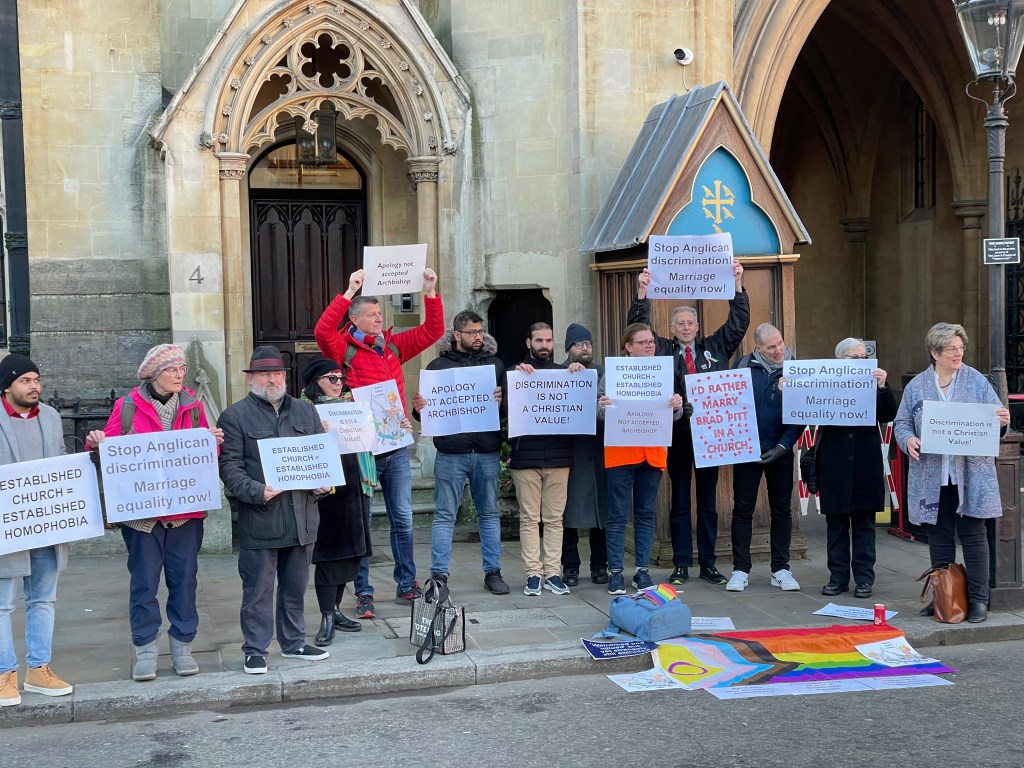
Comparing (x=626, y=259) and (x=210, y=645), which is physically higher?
(x=626, y=259)

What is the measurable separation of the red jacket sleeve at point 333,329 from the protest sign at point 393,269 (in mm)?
448

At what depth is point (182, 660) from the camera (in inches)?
271

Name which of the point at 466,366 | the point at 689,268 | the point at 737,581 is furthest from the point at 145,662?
the point at 689,268

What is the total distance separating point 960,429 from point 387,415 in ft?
11.8

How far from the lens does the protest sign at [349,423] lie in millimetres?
7484

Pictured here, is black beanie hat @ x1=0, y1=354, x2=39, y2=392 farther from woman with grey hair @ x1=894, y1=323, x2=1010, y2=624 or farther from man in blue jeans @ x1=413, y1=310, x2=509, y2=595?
woman with grey hair @ x1=894, y1=323, x2=1010, y2=624

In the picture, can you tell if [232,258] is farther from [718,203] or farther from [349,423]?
[718,203]

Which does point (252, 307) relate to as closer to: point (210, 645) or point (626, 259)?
point (626, 259)

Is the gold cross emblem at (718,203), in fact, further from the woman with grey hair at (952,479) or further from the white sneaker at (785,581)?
the white sneaker at (785,581)

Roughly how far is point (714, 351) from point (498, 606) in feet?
7.79

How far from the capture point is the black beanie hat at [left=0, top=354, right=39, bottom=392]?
6.45 metres

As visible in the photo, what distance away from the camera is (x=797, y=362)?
863 cm

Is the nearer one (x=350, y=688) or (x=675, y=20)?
(x=350, y=688)

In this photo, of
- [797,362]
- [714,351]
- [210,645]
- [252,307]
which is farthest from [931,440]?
[252,307]
